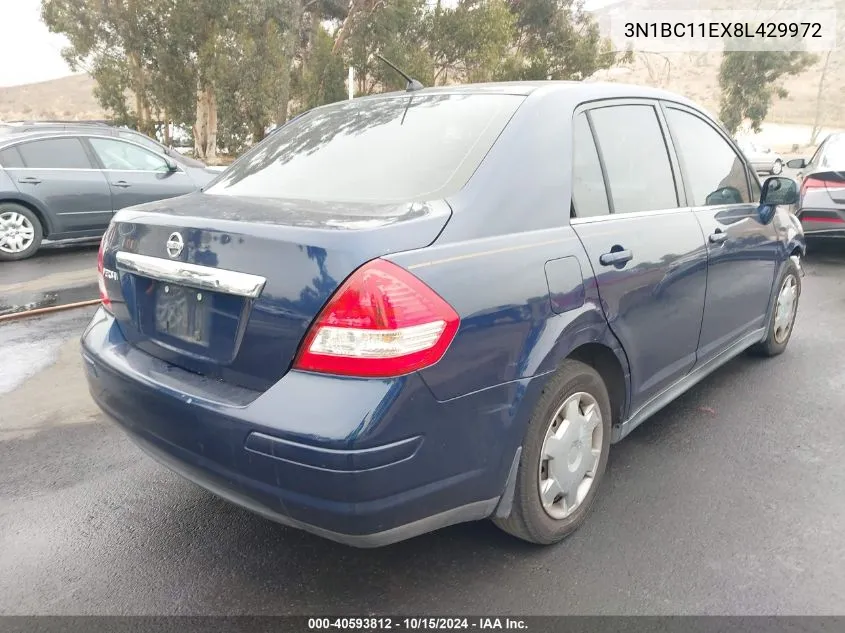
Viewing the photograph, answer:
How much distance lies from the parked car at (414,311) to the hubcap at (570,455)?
0.01 meters

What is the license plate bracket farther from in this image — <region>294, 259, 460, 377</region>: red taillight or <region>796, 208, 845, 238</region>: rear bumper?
<region>796, 208, 845, 238</region>: rear bumper

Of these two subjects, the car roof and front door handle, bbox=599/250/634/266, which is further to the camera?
the car roof

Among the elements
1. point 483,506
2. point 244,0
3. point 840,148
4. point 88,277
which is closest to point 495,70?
point 244,0

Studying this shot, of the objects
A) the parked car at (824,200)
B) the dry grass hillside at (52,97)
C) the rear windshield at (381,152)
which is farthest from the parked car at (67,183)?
the dry grass hillside at (52,97)

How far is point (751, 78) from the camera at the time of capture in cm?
4006

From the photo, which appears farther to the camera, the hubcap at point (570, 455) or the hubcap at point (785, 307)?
the hubcap at point (785, 307)

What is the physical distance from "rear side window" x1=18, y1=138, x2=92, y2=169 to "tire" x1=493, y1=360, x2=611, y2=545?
26.7 feet

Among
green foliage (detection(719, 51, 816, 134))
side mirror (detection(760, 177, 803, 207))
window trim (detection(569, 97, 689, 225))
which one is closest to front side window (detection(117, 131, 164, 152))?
window trim (detection(569, 97, 689, 225))

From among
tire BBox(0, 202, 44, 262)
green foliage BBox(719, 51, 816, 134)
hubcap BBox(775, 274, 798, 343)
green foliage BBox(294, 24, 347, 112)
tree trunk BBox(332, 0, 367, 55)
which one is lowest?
green foliage BBox(719, 51, 816, 134)

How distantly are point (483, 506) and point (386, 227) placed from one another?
97cm

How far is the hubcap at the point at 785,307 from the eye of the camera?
4598 millimetres

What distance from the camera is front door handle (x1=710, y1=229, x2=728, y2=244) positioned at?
3399 millimetres

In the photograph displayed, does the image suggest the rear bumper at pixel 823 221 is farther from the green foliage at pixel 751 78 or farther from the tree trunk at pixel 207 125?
the green foliage at pixel 751 78

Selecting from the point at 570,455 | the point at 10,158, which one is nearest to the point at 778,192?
the point at 570,455
